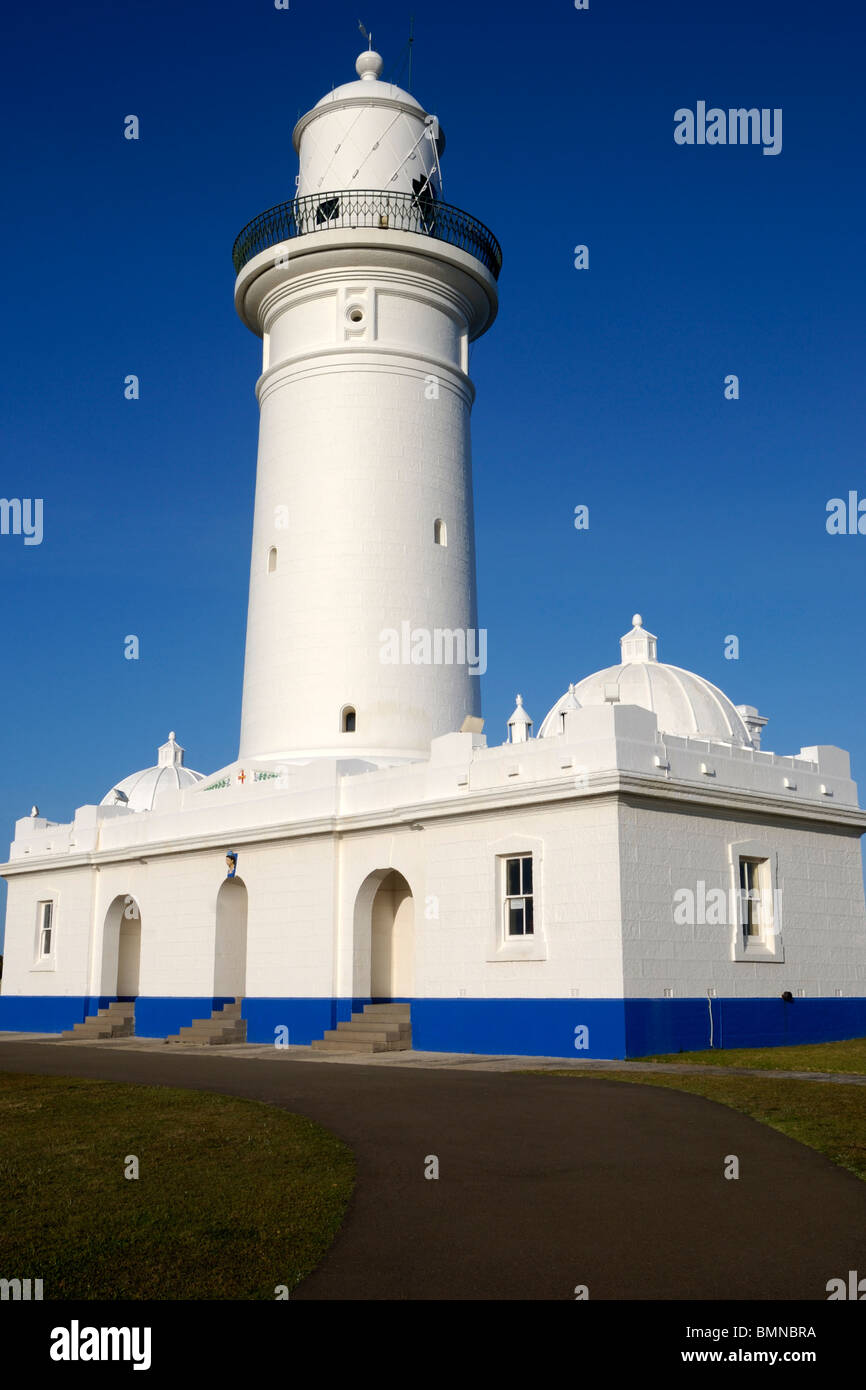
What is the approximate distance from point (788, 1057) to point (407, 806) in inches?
311

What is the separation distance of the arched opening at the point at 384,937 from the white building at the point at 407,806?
0.06 m

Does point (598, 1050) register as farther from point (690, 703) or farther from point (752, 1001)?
point (690, 703)

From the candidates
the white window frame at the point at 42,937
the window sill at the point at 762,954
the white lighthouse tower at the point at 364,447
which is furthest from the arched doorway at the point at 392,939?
the white window frame at the point at 42,937

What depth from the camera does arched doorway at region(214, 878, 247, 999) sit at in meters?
26.8

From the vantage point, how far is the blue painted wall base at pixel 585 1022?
19.5 metres

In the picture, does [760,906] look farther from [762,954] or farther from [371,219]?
[371,219]

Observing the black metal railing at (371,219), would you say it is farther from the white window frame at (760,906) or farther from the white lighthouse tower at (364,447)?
the white window frame at (760,906)

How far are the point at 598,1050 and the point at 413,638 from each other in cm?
1063

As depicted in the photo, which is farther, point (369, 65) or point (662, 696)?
point (369, 65)

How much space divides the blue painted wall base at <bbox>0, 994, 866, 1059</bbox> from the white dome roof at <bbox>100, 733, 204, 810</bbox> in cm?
1141

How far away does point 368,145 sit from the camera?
28.6m

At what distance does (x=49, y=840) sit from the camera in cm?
3297

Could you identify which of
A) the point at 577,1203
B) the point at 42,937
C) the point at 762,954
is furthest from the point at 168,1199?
the point at 42,937
